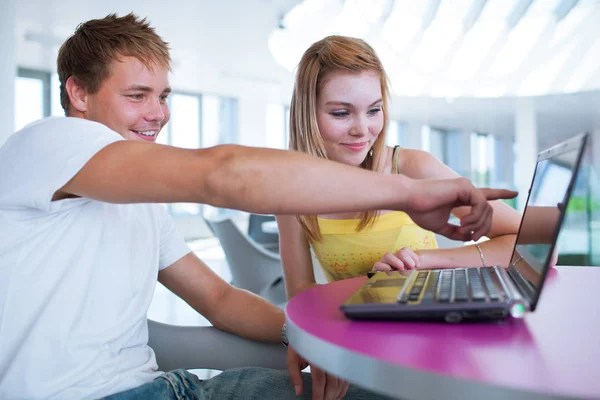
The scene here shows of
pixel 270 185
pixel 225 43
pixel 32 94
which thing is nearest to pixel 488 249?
pixel 270 185

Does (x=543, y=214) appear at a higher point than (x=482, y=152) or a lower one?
higher

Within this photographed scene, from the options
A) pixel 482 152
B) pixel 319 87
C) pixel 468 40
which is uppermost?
pixel 468 40

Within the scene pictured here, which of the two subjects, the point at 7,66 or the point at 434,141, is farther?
the point at 434,141

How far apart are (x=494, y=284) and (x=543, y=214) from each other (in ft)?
0.57

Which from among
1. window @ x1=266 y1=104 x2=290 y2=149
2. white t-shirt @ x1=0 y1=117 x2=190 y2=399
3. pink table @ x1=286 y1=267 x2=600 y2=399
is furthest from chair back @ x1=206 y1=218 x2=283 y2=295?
window @ x1=266 y1=104 x2=290 y2=149

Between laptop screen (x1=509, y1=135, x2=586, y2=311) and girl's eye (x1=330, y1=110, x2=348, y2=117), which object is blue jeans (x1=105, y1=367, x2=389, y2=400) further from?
girl's eye (x1=330, y1=110, x2=348, y2=117)

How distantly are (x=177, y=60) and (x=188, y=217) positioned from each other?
3809 millimetres

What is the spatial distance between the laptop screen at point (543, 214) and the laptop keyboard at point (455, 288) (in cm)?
5

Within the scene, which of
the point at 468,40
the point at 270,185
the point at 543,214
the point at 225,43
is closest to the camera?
the point at 270,185

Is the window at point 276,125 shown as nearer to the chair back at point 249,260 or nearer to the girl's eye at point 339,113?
the chair back at point 249,260

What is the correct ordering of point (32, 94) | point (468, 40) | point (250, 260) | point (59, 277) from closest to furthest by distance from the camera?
point (59, 277) < point (250, 260) < point (32, 94) < point (468, 40)

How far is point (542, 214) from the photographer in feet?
3.17

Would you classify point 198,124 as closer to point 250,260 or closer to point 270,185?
point 250,260

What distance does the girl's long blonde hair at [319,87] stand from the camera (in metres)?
1.81
